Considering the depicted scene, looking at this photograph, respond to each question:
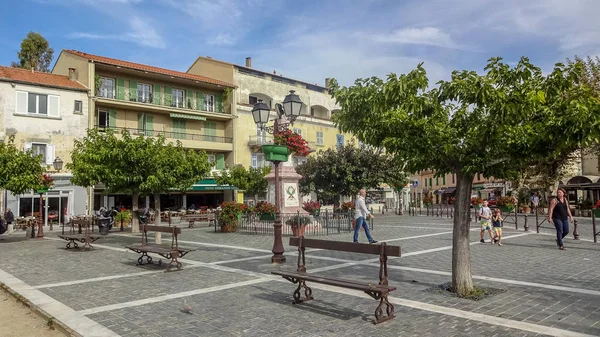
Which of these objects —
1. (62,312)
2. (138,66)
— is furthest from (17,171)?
(138,66)

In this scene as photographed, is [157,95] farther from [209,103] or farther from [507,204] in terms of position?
[507,204]

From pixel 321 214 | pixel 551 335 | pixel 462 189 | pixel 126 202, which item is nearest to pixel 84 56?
pixel 126 202

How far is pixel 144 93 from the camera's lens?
109 ft

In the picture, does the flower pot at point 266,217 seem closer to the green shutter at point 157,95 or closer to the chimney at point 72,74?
the green shutter at point 157,95

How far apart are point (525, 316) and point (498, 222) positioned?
825cm

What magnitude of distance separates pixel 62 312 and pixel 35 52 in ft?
129

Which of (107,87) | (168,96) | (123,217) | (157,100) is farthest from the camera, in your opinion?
(168,96)

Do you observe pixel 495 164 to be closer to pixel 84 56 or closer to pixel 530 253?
pixel 530 253

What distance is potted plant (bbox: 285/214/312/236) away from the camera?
1527 cm

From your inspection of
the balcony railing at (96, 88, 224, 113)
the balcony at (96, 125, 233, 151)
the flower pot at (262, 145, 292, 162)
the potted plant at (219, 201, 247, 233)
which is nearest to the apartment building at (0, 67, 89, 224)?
the balcony railing at (96, 88, 224, 113)

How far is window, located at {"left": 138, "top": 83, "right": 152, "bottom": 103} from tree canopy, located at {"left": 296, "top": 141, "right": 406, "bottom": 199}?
1344cm

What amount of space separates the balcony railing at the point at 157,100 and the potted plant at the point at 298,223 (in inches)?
834

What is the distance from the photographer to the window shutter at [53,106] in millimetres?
27625

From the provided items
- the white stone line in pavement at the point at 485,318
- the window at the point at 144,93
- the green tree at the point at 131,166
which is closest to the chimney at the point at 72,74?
the window at the point at 144,93
